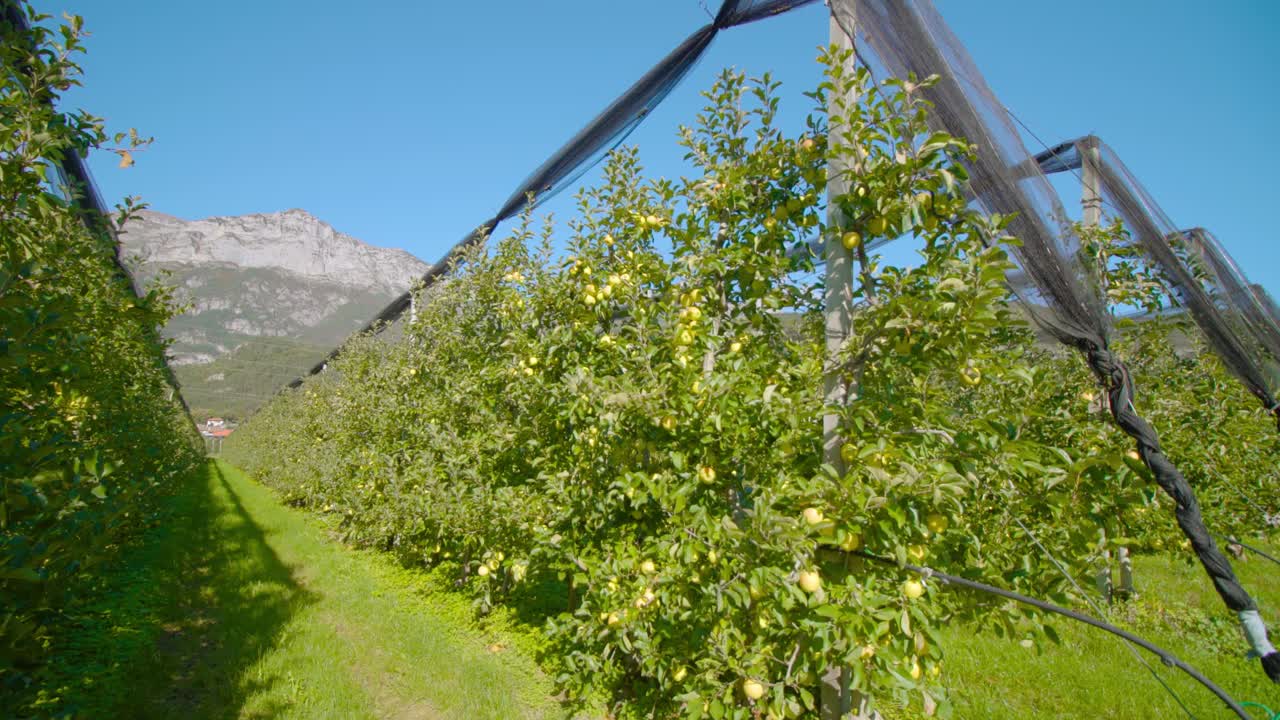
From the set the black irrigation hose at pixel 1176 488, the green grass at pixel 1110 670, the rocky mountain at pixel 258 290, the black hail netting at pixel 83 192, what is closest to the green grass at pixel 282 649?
the black hail netting at pixel 83 192

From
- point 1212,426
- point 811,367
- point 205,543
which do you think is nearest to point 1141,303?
point 1212,426

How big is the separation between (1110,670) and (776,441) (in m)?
3.53

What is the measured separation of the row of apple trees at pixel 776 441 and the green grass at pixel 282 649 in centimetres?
49

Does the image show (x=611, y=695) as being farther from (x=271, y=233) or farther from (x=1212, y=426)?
(x=271, y=233)

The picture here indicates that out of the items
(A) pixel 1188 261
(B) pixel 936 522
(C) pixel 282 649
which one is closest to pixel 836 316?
(B) pixel 936 522

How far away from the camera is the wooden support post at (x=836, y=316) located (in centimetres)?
209

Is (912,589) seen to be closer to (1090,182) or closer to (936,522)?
(936,522)

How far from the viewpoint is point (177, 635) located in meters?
4.03

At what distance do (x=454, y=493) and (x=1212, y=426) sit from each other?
587cm

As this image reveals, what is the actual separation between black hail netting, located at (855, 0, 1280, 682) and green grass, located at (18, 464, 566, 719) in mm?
3107

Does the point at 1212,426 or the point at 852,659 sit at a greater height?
the point at 852,659

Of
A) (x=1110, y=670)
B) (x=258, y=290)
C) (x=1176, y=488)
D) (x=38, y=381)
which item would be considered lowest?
(x=1110, y=670)

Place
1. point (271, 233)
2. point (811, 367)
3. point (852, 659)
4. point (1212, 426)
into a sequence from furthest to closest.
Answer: point (271, 233) < point (1212, 426) < point (811, 367) < point (852, 659)

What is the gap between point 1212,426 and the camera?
4285 millimetres
